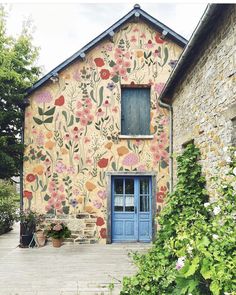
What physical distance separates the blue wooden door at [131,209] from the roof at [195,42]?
2.88 m

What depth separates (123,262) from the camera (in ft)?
23.4

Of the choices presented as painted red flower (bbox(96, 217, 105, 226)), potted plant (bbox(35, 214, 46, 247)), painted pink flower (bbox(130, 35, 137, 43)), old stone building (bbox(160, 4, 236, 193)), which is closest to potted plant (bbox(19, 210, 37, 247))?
potted plant (bbox(35, 214, 46, 247))

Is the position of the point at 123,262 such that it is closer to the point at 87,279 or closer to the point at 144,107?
the point at 87,279

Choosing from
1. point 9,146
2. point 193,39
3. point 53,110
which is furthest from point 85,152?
point 193,39

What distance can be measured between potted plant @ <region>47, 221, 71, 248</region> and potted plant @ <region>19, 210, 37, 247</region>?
464 millimetres

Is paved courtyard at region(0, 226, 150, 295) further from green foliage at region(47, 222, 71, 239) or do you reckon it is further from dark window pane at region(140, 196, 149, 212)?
dark window pane at region(140, 196, 149, 212)

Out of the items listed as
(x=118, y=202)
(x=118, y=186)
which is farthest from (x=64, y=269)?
(x=118, y=186)

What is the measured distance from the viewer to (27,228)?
886cm

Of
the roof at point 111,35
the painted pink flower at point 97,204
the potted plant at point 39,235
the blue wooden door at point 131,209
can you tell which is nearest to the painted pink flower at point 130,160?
the blue wooden door at point 131,209

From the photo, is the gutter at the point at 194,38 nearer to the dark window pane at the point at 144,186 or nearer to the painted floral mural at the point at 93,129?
the painted floral mural at the point at 93,129

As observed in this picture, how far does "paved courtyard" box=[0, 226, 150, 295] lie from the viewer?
5.38 m

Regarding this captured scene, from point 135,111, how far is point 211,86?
4212mm

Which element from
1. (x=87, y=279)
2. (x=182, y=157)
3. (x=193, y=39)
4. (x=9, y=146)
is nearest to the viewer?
(x=193, y=39)

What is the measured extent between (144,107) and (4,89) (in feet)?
13.4
